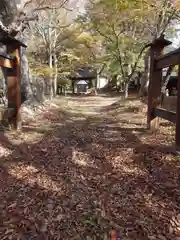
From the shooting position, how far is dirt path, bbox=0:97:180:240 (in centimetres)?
218

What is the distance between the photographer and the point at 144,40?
1812 cm

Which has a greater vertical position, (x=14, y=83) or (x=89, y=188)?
(x=14, y=83)

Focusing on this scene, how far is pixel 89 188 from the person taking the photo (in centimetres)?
292

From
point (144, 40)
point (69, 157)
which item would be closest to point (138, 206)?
point (69, 157)

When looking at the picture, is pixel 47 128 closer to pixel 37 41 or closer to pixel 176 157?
pixel 176 157

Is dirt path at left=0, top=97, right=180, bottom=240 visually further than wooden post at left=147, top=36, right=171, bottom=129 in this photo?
No

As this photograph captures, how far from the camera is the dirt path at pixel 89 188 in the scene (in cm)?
218

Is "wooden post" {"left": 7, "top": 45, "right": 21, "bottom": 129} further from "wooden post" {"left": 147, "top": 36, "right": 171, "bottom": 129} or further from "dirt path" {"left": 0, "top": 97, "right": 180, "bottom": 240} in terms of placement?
"wooden post" {"left": 147, "top": 36, "right": 171, "bottom": 129}

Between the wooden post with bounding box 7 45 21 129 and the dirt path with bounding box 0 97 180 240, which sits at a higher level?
the wooden post with bounding box 7 45 21 129

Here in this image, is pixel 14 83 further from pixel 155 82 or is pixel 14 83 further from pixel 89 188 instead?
pixel 89 188

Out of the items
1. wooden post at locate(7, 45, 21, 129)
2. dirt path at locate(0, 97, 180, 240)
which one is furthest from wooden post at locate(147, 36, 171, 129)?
wooden post at locate(7, 45, 21, 129)

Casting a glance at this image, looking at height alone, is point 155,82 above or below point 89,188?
above

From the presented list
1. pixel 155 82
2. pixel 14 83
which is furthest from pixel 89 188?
pixel 14 83

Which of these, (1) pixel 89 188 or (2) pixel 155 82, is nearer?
(1) pixel 89 188
